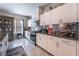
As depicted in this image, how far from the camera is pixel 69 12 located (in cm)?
225

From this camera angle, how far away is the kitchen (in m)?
1.97

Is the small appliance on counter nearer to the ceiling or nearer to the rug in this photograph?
the ceiling

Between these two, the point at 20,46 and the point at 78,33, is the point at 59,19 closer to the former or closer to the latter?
the point at 78,33

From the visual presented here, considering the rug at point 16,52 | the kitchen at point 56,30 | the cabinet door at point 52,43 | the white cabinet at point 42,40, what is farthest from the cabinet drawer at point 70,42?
the rug at point 16,52

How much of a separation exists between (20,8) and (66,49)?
3.98ft

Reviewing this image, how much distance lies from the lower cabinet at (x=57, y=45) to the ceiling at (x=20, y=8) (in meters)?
0.63

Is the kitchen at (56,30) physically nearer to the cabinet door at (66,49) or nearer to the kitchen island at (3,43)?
the cabinet door at (66,49)

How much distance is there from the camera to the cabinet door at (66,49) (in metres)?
1.90

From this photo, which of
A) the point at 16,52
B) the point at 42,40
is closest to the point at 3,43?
the point at 16,52

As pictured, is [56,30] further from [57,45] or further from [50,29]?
[57,45]

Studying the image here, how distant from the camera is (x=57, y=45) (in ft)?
7.41

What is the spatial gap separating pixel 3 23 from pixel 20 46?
56 cm

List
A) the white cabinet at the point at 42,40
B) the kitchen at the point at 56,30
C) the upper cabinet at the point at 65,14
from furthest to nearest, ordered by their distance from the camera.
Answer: the white cabinet at the point at 42,40, the upper cabinet at the point at 65,14, the kitchen at the point at 56,30

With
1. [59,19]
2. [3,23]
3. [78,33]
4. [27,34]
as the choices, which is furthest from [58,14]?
[3,23]
